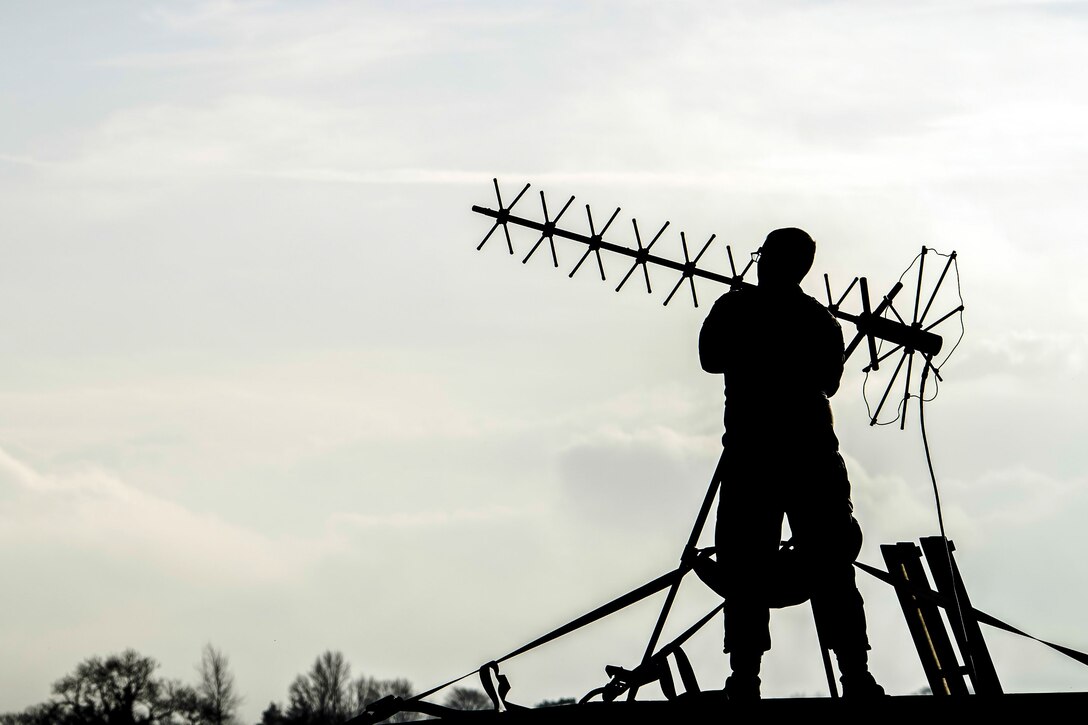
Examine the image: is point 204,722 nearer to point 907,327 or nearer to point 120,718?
point 120,718

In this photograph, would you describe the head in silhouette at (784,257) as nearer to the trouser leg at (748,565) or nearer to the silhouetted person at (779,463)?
the silhouetted person at (779,463)

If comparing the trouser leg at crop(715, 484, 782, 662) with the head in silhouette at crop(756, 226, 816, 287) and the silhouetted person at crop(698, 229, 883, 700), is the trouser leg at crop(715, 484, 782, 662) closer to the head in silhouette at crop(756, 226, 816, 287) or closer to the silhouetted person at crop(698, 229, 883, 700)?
the silhouetted person at crop(698, 229, 883, 700)

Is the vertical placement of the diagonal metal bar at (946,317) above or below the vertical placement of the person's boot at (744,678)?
above

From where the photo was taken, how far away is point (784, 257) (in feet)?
39.8

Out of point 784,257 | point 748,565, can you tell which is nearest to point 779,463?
point 748,565

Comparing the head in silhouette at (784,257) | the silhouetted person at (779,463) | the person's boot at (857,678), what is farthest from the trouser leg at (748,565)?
the head in silhouette at (784,257)

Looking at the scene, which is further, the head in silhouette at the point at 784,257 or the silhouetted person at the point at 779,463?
the head in silhouette at the point at 784,257

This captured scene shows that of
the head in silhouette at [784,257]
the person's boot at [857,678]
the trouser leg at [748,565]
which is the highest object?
the head in silhouette at [784,257]

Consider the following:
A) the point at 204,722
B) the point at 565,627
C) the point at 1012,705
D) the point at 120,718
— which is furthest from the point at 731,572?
the point at 204,722

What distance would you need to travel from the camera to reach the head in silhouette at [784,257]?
12.1m

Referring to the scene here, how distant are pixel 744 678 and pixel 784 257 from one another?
3.11 metres

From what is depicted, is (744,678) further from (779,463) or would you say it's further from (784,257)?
(784,257)

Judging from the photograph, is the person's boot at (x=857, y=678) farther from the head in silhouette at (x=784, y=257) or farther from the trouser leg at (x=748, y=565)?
the head in silhouette at (x=784, y=257)

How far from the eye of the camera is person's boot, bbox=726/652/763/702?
1183 cm
